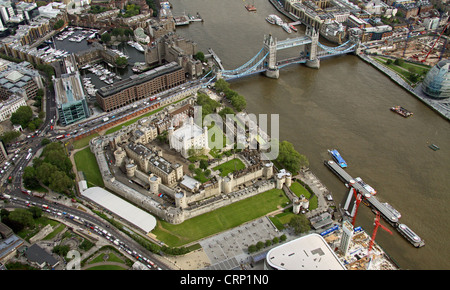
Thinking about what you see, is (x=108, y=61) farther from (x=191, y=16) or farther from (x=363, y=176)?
(x=363, y=176)

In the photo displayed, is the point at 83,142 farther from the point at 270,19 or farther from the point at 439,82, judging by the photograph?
the point at 270,19

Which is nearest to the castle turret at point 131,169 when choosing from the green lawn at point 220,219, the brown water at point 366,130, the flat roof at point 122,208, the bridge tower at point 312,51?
the flat roof at point 122,208

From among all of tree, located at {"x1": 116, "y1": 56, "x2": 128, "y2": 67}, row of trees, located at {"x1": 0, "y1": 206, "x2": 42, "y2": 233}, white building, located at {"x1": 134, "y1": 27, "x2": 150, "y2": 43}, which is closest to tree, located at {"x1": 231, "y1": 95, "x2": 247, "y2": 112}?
tree, located at {"x1": 116, "y1": 56, "x2": 128, "y2": 67}

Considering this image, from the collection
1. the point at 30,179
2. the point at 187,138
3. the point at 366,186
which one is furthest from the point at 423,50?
the point at 30,179

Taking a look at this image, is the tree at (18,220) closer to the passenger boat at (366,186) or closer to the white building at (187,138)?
the white building at (187,138)

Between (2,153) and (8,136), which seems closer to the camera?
(2,153)

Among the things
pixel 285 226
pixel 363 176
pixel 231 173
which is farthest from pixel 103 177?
pixel 363 176
